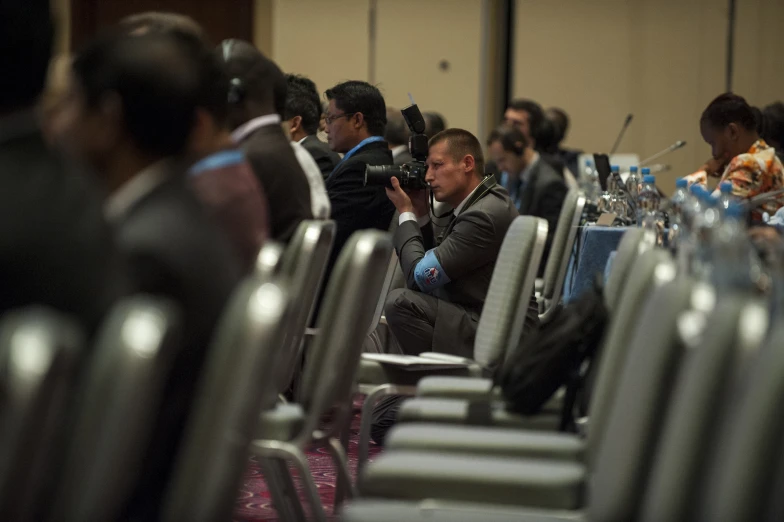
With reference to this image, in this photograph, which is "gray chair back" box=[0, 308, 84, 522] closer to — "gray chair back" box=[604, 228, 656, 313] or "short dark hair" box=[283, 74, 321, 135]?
"gray chair back" box=[604, 228, 656, 313]

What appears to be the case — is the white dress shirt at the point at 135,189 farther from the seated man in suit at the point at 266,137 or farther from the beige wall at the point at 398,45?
the beige wall at the point at 398,45

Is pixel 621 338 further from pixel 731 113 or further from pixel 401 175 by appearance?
pixel 731 113

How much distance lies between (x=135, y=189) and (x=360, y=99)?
3.08 m

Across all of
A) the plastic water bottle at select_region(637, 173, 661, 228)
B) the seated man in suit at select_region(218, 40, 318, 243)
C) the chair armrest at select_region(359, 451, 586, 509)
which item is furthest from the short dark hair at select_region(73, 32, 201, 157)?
the plastic water bottle at select_region(637, 173, 661, 228)

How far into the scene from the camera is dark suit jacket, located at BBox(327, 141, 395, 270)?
4137 millimetres

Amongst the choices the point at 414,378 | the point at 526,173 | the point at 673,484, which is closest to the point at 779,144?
the point at 526,173

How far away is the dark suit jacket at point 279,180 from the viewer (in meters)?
2.93

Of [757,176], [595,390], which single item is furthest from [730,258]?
[757,176]

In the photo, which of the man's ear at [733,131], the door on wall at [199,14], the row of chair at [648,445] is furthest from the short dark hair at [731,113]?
the door on wall at [199,14]

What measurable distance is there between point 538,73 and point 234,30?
268 cm

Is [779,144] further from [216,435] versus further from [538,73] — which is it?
[216,435]

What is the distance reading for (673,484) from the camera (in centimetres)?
124

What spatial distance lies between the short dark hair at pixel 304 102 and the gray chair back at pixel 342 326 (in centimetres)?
252

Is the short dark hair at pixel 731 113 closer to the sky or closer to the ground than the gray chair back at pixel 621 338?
closer to the sky
